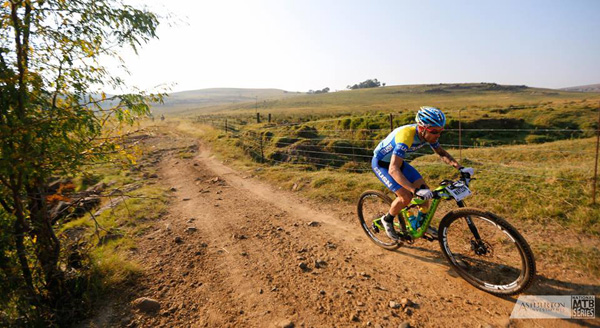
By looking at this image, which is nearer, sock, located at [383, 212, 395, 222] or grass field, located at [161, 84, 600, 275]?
sock, located at [383, 212, 395, 222]

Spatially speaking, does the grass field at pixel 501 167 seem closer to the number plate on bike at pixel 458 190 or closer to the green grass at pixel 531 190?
the green grass at pixel 531 190

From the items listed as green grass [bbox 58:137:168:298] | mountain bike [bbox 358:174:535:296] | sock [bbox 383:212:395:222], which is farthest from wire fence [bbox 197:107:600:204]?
green grass [bbox 58:137:168:298]

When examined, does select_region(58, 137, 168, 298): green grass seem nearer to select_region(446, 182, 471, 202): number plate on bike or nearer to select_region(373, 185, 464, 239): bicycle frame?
select_region(373, 185, 464, 239): bicycle frame

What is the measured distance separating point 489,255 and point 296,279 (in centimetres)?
287

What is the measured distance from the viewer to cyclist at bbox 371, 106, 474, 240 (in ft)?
13.5

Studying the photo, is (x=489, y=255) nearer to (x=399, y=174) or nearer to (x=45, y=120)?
(x=399, y=174)

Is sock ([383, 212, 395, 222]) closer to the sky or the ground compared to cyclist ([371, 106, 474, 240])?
closer to the ground

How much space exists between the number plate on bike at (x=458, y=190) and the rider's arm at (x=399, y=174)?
0.50 m

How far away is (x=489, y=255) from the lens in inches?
157

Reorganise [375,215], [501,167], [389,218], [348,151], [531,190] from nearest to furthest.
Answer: [389,218]
[375,215]
[531,190]
[501,167]
[348,151]

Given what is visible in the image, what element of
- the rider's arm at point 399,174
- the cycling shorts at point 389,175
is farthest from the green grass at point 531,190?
the rider's arm at point 399,174

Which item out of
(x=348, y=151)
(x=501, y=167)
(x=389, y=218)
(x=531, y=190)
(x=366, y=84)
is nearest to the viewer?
(x=389, y=218)

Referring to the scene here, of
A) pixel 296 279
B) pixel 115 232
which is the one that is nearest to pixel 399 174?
pixel 296 279

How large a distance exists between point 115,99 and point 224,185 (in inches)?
260
